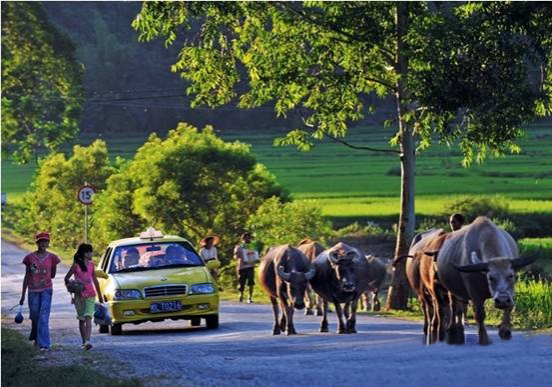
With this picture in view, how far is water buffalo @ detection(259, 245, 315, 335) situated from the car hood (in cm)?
114

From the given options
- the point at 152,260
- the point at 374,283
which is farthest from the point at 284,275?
the point at 374,283

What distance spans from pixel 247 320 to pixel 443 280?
329 inches

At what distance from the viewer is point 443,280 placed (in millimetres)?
21469

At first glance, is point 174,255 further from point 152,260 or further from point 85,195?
point 85,195

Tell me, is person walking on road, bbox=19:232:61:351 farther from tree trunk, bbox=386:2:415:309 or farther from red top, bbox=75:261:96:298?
tree trunk, bbox=386:2:415:309

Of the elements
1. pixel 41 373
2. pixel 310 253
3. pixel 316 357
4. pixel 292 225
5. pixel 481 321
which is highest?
pixel 292 225

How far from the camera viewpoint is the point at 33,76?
5047 centimetres

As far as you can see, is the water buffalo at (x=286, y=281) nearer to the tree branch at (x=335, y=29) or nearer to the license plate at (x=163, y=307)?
the license plate at (x=163, y=307)

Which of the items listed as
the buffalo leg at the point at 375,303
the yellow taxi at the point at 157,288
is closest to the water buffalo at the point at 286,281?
the yellow taxi at the point at 157,288

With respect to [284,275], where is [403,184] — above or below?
above

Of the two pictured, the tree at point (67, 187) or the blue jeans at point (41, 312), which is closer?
the blue jeans at point (41, 312)

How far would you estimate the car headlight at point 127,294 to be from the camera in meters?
25.9

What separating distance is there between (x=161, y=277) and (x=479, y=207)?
1141 inches

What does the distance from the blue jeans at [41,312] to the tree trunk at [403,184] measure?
11.8 m
